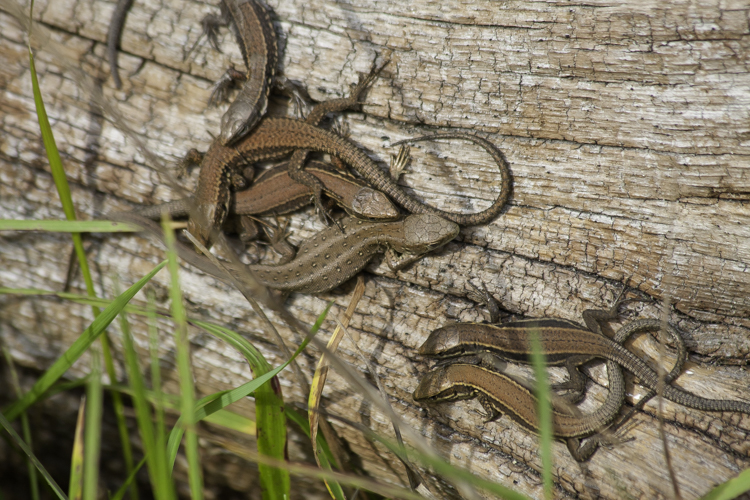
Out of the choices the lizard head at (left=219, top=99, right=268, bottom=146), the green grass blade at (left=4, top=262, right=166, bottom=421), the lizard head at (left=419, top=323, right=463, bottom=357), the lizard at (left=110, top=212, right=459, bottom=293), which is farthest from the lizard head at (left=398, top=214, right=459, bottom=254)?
the green grass blade at (left=4, top=262, right=166, bottom=421)

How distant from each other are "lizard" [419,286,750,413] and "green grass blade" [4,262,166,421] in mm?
2204

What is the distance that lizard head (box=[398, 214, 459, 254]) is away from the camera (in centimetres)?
380

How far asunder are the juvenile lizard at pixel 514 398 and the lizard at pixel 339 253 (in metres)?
1.05

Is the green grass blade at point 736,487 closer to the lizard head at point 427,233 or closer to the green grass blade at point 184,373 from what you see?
the lizard head at point 427,233

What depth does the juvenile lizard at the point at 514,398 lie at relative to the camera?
346 cm

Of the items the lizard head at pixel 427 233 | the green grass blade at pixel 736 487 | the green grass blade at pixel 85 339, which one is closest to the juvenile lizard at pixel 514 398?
the green grass blade at pixel 736 487

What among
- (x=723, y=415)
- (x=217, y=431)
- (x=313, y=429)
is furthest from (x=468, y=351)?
(x=217, y=431)

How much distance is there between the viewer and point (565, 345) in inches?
144

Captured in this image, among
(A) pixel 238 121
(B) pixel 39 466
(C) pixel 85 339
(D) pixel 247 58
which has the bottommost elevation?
(B) pixel 39 466

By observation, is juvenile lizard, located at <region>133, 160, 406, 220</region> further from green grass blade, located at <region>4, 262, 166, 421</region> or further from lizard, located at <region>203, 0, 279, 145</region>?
green grass blade, located at <region>4, 262, 166, 421</region>

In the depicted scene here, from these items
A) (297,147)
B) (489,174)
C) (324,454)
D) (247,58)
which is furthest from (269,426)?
(247,58)

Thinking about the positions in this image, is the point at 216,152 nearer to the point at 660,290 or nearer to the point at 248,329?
the point at 248,329

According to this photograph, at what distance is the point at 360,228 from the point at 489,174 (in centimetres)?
123

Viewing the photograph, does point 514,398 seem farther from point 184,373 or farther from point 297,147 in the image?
point 297,147
